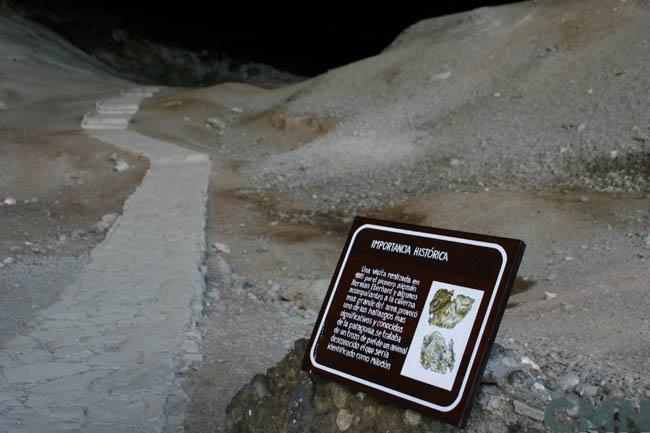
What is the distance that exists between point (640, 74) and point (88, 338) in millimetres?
9448

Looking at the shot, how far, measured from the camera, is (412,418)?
8.70ft

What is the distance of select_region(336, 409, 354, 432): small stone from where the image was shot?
2852 millimetres

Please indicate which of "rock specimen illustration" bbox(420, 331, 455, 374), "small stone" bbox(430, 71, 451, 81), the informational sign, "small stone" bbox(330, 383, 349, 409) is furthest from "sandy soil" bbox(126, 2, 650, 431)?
"rock specimen illustration" bbox(420, 331, 455, 374)

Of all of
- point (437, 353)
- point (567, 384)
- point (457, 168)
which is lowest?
point (457, 168)

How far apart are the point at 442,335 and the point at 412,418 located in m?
0.32

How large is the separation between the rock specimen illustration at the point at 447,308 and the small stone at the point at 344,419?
0.52m

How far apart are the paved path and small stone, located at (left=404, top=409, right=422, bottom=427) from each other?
132cm

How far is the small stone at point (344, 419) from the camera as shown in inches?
112

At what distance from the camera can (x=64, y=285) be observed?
19.9 ft

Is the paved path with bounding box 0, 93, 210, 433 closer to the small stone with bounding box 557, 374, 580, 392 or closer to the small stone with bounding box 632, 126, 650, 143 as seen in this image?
the small stone with bounding box 557, 374, 580, 392

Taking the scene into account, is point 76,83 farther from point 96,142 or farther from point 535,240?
point 535,240

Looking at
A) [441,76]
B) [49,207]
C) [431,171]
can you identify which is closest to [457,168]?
[431,171]

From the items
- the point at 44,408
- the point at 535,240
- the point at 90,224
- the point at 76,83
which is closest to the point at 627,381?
the point at 44,408

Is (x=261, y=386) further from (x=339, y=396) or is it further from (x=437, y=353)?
(x=437, y=353)
